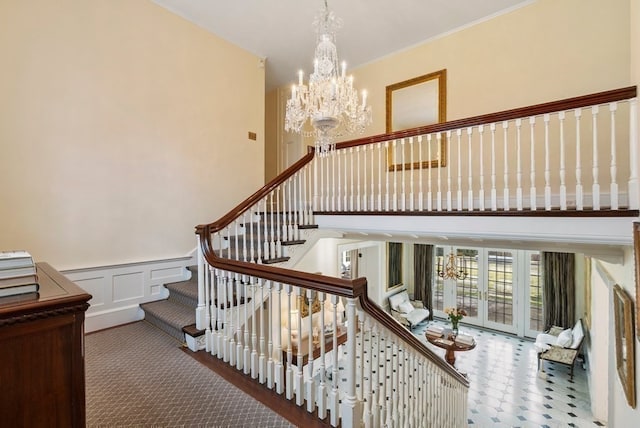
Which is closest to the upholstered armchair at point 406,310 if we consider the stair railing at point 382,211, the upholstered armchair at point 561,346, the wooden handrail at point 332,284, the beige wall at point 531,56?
the upholstered armchair at point 561,346

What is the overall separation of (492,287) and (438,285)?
142 cm

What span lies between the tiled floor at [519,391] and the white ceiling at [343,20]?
5.86 meters

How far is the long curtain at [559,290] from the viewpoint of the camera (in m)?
6.68

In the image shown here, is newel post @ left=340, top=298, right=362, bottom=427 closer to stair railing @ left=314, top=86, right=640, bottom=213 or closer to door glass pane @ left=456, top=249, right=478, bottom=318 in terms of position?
stair railing @ left=314, top=86, right=640, bottom=213

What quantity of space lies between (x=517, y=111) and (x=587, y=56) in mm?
1894

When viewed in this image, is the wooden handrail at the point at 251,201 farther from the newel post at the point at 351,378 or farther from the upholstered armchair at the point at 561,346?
the upholstered armchair at the point at 561,346

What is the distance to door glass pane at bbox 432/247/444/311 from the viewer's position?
8.66 meters

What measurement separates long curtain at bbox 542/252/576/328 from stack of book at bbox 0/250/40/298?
8.74 meters

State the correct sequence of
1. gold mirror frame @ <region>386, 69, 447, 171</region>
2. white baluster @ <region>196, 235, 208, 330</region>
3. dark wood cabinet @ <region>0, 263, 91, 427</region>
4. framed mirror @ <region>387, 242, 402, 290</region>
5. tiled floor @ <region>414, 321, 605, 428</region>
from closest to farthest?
1. dark wood cabinet @ <region>0, 263, 91, 427</region>
2. white baluster @ <region>196, 235, 208, 330</region>
3. tiled floor @ <region>414, 321, 605, 428</region>
4. gold mirror frame @ <region>386, 69, 447, 171</region>
5. framed mirror @ <region>387, 242, 402, 290</region>

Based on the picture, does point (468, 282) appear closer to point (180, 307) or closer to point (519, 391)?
point (519, 391)

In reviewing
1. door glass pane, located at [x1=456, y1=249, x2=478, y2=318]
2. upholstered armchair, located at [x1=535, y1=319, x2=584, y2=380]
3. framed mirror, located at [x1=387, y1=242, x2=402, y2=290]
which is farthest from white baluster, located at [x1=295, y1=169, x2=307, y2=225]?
door glass pane, located at [x1=456, y1=249, x2=478, y2=318]

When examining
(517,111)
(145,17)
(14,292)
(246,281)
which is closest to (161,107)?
(145,17)

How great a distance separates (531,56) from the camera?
12.6 feet

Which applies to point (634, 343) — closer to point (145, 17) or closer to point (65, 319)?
point (65, 319)
